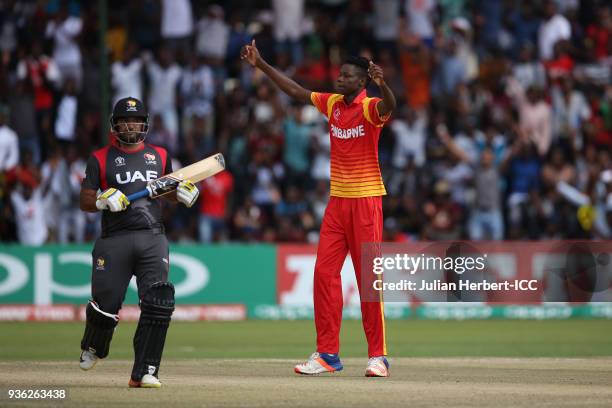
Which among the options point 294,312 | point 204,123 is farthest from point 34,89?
point 294,312

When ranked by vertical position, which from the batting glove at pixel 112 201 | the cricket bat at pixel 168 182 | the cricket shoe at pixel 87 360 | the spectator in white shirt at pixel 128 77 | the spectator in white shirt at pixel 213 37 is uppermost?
the spectator in white shirt at pixel 213 37

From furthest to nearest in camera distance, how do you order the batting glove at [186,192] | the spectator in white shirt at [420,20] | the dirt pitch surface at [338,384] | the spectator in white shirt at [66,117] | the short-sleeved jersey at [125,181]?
1. the spectator in white shirt at [420,20]
2. the spectator in white shirt at [66,117]
3. the short-sleeved jersey at [125,181]
4. the batting glove at [186,192]
5. the dirt pitch surface at [338,384]

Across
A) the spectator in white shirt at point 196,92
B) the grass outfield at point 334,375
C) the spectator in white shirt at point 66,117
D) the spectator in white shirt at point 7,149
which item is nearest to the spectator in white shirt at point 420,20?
the spectator in white shirt at point 196,92

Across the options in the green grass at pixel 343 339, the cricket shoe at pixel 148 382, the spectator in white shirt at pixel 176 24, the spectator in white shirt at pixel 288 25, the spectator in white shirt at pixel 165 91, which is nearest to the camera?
the cricket shoe at pixel 148 382

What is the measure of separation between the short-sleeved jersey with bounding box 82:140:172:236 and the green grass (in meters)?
3.85

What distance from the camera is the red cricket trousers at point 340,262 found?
455 inches

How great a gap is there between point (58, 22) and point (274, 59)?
429 centimetres

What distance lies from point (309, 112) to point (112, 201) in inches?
582

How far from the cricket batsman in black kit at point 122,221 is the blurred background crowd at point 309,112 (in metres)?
11.7

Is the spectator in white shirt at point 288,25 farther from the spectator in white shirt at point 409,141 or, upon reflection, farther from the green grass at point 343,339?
the green grass at point 343,339

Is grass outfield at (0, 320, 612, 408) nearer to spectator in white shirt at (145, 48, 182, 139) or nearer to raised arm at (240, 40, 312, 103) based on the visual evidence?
raised arm at (240, 40, 312, 103)

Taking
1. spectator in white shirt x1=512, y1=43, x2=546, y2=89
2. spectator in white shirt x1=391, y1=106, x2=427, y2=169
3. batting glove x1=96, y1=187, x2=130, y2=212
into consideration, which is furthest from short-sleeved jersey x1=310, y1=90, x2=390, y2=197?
spectator in white shirt x1=512, y1=43, x2=546, y2=89

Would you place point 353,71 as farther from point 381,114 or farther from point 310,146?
point 310,146

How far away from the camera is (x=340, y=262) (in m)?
11.8
